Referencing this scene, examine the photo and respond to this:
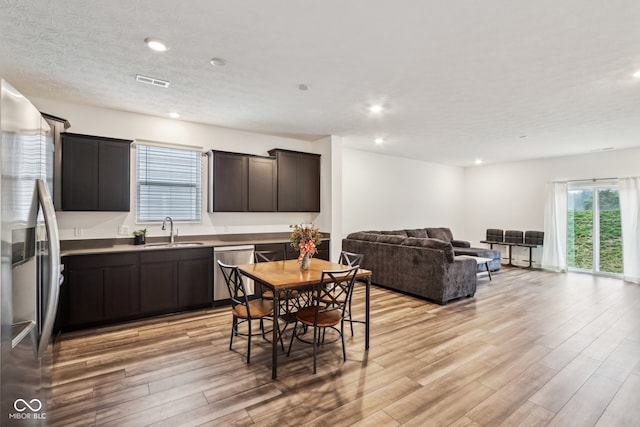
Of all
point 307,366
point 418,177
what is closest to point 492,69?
point 307,366

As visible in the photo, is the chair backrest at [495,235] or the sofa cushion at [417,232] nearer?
the sofa cushion at [417,232]

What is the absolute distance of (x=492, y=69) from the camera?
9.57 feet

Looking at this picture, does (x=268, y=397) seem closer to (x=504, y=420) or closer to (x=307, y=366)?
(x=307, y=366)

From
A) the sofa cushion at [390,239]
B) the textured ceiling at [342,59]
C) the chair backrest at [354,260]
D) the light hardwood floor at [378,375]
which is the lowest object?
the light hardwood floor at [378,375]

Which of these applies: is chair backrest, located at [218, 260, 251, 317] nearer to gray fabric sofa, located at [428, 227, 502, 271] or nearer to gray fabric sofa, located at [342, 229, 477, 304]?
gray fabric sofa, located at [342, 229, 477, 304]

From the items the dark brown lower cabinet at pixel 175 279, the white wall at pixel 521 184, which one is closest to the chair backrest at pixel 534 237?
the white wall at pixel 521 184

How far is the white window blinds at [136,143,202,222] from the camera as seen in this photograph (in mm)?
4379

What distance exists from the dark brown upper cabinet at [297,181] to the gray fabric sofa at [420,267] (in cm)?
140

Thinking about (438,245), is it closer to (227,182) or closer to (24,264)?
(227,182)

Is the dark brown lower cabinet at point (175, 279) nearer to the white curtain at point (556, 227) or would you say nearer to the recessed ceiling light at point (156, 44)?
the recessed ceiling light at point (156, 44)

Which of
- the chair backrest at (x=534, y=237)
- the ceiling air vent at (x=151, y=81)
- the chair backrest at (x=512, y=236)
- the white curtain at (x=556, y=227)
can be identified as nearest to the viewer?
the ceiling air vent at (x=151, y=81)

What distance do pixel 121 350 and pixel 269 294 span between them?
1.58 m

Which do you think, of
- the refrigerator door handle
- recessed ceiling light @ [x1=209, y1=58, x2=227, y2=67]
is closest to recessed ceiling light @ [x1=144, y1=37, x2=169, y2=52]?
recessed ceiling light @ [x1=209, y1=58, x2=227, y2=67]

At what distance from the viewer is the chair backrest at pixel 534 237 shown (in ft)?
24.1
